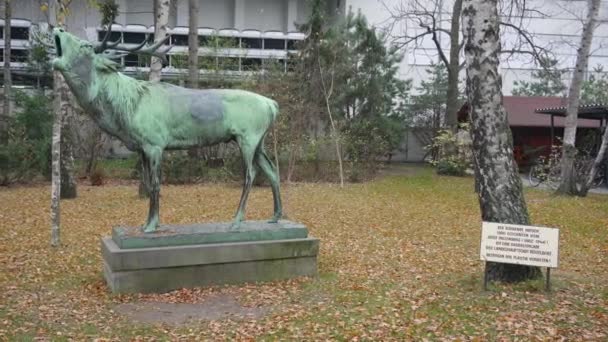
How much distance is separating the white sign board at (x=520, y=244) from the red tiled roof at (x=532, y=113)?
22301 mm

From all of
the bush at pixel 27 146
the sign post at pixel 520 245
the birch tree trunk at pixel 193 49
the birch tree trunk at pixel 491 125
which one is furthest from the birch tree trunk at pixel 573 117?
the bush at pixel 27 146

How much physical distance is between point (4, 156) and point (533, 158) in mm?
23023

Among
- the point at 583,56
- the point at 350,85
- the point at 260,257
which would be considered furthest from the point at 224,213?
the point at 350,85

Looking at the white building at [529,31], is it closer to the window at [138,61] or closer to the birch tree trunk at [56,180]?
the window at [138,61]

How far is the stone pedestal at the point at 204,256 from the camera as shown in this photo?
6.76m

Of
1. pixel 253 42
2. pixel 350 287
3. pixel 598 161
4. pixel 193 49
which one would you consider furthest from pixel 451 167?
pixel 350 287

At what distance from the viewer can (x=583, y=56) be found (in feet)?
Result: 54.5

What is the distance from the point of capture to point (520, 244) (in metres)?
6.50

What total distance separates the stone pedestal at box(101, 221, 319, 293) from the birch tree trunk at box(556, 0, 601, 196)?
12187mm

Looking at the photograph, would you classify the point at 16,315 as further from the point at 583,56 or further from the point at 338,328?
the point at 583,56

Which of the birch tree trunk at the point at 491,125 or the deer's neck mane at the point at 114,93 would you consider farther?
the deer's neck mane at the point at 114,93

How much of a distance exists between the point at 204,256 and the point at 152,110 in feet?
6.30

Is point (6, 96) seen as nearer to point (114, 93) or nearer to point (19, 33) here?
point (19, 33)

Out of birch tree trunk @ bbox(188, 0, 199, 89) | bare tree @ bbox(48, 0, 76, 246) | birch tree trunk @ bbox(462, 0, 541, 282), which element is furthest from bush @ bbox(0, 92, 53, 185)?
birch tree trunk @ bbox(462, 0, 541, 282)
